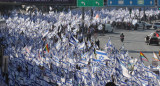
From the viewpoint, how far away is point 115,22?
5981 centimetres

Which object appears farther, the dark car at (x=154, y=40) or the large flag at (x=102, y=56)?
the dark car at (x=154, y=40)

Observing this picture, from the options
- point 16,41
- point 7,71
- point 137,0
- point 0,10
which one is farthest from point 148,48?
point 0,10

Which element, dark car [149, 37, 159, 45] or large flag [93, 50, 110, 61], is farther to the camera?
dark car [149, 37, 159, 45]

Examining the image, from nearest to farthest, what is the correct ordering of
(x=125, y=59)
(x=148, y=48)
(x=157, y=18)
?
(x=125, y=59) → (x=148, y=48) → (x=157, y=18)

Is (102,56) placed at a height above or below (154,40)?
above

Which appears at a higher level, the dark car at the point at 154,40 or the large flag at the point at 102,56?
the large flag at the point at 102,56

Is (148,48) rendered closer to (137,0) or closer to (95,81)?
(137,0)

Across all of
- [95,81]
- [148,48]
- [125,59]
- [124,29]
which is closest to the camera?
[95,81]

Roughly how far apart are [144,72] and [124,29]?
43.1 metres

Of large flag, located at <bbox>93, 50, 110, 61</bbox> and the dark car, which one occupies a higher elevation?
large flag, located at <bbox>93, 50, 110, 61</bbox>

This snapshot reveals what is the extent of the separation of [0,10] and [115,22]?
19351 mm

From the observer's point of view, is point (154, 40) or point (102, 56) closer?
point (102, 56)

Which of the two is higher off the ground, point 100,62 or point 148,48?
point 100,62

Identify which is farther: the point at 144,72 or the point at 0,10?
the point at 0,10
